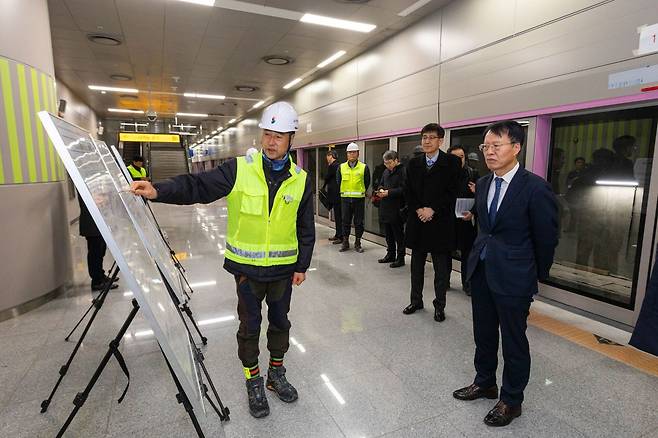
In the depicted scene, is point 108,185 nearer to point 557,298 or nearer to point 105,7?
point 557,298

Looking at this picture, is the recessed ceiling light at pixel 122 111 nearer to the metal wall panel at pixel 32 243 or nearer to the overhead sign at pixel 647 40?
the metal wall panel at pixel 32 243

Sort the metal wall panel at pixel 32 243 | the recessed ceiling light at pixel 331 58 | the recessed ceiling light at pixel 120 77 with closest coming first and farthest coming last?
the metal wall panel at pixel 32 243, the recessed ceiling light at pixel 331 58, the recessed ceiling light at pixel 120 77

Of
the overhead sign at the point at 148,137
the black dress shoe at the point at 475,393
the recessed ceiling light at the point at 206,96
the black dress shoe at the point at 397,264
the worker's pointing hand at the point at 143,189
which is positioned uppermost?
the recessed ceiling light at the point at 206,96

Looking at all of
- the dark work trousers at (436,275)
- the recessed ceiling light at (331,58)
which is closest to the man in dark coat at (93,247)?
the dark work trousers at (436,275)

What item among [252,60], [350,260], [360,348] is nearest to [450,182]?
[360,348]

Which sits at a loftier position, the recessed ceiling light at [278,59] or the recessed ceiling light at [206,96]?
the recessed ceiling light at [206,96]

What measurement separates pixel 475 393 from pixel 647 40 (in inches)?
117

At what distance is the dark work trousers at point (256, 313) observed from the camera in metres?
2.00

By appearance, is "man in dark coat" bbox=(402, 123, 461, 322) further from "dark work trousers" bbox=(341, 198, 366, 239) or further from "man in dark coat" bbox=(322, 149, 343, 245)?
"man in dark coat" bbox=(322, 149, 343, 245)

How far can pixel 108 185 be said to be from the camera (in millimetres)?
1393

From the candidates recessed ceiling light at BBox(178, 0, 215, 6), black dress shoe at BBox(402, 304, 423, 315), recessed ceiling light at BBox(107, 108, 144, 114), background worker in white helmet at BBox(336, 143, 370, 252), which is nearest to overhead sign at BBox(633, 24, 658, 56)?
black dress shoe at BBox(402, 304, 423, 315)

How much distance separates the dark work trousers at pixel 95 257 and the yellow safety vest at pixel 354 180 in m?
3.57

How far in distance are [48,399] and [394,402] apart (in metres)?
2.00

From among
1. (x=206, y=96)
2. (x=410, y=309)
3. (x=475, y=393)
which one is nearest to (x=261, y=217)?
(x=475, y=393)
